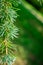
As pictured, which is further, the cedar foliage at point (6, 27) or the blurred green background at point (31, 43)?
the blurred green background at point (31, 43)

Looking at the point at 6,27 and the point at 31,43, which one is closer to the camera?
the point at 6,27

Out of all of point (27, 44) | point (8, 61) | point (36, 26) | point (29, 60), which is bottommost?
point (8, 61)

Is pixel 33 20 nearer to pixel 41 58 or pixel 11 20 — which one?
pixel 41 58

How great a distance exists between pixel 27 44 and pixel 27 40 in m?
0.07

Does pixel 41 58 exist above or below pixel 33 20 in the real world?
below

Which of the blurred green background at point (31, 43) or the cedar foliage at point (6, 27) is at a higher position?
the blurred green background at point (31, 43)

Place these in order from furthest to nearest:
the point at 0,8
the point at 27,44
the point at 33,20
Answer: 1. the point at 33,20
2. the point at 27,44
3. the point at 0,8

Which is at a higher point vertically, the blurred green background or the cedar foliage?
the blurred green background

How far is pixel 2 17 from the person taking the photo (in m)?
0.63

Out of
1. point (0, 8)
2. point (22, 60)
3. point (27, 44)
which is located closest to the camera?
point (0, 8)

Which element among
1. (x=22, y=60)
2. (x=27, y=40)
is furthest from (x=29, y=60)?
(x=27, y=40)

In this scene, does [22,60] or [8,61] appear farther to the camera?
[22,60]

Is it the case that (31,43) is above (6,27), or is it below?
above

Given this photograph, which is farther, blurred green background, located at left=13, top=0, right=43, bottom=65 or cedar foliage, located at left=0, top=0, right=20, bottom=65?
blurred green background, located at left=13, top=0, right=43, bottom=65
